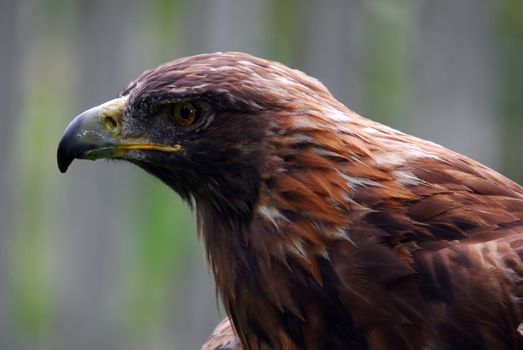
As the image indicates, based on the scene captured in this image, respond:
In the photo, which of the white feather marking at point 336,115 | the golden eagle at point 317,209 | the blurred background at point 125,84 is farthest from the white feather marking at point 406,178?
the blurred background at point 125,84

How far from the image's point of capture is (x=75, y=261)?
189 inches

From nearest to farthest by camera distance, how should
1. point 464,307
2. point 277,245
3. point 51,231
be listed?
1. point 464,307
2. point 277,245
3. point 51,231

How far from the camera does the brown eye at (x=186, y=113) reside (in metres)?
2.77

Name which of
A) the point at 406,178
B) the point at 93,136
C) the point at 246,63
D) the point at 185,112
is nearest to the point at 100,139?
the point at 93,136

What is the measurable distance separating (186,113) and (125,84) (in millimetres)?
1834

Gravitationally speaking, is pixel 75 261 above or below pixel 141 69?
below

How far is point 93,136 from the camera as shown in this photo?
112 inches

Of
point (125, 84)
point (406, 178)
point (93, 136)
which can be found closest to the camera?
point (406, 178)

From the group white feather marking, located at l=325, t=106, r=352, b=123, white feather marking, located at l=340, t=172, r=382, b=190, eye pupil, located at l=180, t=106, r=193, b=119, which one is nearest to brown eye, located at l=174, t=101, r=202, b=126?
eye pupil, located at l=180, t=106, r=193, b=119

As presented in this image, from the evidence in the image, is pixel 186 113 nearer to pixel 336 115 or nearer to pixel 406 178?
pixel 336 115

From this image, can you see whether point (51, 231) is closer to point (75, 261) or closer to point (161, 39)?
point (75, 261)

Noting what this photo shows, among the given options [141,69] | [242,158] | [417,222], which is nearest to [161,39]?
[141,69]

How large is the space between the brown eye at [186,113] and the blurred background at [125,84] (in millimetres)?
1766

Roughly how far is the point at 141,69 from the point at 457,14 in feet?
4.28
